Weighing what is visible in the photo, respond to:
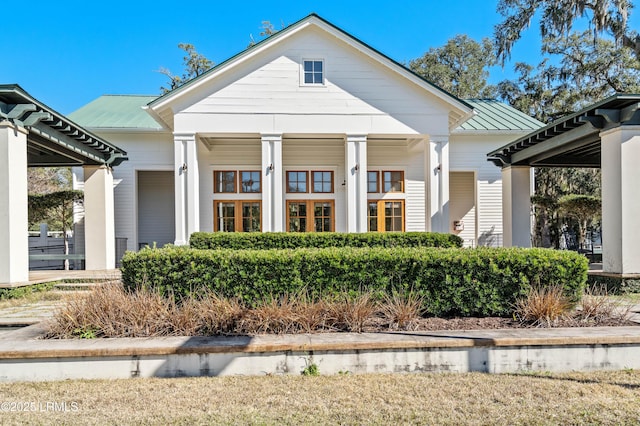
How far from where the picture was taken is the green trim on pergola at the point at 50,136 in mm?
7602

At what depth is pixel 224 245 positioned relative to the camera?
10.6m

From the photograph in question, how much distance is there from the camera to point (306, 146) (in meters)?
14.4

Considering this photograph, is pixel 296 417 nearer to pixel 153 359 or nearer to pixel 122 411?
pixel 122 411

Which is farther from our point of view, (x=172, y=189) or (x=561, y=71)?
(x=561, y=71)

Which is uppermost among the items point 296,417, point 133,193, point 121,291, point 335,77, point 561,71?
point 561,71

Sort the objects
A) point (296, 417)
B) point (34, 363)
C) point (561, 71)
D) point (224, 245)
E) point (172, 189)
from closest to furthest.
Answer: point (296, 417) → point (34, 363) → point (224, 245) → point (172, 189) → point (561, 71)

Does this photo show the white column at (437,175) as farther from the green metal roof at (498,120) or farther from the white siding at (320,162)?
the white siding at (320,162)

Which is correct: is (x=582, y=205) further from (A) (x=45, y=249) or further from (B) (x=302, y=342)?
(A) (x=45, y=249)

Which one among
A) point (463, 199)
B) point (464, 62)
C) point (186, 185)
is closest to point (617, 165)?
point (463, 199)

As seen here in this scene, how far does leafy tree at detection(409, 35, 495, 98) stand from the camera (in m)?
33.0

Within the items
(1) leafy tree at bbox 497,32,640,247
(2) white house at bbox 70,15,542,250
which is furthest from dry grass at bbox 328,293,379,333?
(1) leafy tree at bbox 497,32,640,247

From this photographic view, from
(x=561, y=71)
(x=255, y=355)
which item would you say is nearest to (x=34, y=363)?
(x=255, y=355)

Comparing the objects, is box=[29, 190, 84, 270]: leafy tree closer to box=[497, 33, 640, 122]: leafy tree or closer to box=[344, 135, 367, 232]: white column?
box=[344, 135, 367, 232]: white column

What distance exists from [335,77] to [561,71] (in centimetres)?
1711
